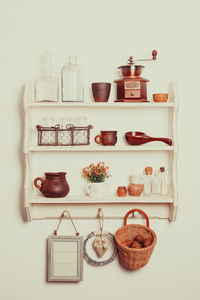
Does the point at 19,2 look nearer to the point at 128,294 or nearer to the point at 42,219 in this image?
the point at 42,219

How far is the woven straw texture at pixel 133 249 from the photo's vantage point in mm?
2006

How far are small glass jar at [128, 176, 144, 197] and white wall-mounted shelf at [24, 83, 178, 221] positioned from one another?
0.13ft

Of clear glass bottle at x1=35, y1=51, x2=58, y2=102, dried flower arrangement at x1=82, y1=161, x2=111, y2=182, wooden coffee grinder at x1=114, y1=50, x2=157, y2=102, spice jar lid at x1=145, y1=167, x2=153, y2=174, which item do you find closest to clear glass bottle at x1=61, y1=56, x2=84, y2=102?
clear glass bottle at x1=35, y1=51, x2=58, y2=102

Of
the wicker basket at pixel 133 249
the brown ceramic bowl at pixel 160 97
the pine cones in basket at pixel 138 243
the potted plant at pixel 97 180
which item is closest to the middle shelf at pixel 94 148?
the potted plant at pixel 97 180

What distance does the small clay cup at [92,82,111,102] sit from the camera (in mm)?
2078

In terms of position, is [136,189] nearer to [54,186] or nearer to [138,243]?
[138,243]

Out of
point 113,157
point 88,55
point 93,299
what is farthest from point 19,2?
point 93,299

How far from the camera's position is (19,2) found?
2.21 meters

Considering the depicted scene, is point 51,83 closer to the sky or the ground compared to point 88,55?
closer to the ground

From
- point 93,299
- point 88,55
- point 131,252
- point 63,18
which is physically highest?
point 63,18

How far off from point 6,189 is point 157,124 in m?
0.96

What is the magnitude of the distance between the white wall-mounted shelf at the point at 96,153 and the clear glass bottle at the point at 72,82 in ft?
0.21

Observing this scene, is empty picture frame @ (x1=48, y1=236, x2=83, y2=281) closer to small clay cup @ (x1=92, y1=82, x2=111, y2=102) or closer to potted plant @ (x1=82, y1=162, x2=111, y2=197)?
potted plant @ (x1=82, y1=162, x2=111, y2=197)

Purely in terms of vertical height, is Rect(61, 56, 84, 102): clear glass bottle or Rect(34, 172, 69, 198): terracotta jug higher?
Rect(61, 56, 84, 102): clear glass bottle
